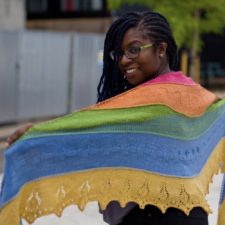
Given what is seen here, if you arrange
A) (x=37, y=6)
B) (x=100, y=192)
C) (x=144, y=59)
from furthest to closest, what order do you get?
(x=37, y=6) → (x=144, y=59) → (x=100, y=192)

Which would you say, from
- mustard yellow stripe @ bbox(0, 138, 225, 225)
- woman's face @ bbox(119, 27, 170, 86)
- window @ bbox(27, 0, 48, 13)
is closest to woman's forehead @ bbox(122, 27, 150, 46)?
woman's face @ bbox(119, 27, 170, 86)

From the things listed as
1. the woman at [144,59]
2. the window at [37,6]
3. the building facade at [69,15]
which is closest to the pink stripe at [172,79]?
the woman at [144,59]

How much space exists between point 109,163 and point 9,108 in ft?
37.7

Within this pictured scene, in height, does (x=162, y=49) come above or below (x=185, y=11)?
above

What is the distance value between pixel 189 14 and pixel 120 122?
16.4 m

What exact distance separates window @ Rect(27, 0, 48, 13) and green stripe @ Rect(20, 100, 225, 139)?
26.3 meters

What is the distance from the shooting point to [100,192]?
7.02 feet

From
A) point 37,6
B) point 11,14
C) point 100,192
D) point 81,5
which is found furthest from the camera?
point 37,6

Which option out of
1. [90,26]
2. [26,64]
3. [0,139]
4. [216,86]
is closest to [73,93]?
[26,64]

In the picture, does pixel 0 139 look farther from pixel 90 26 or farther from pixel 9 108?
pixel 90 26

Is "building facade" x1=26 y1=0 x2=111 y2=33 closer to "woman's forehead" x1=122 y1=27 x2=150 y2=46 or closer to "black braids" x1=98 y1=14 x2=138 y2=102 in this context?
"black braids" x1=98 y1=14 x2=138 y2=102

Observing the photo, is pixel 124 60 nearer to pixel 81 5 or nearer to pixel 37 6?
pixel 81 5

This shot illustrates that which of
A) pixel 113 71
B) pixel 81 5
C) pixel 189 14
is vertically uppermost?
pixel 113 71

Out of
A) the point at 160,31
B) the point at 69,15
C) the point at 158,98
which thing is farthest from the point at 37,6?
the point at 158,98
